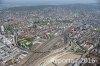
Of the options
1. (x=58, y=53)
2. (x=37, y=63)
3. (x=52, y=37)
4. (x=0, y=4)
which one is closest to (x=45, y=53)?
(x=58, y=53)

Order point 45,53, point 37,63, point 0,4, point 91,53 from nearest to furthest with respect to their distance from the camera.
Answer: point 37,63 < point 91,53 < point 45,53 < point 0,4

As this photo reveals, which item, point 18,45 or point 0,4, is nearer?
point 18,45

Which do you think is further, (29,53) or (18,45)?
(18,45)

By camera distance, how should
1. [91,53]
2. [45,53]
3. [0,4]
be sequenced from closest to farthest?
1. [91,53]
2. [45,53]
3. [0,4]

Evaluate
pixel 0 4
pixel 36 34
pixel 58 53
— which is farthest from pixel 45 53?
pixel 0 4

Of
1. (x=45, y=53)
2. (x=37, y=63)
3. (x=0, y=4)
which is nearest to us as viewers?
(x=37, y=63)

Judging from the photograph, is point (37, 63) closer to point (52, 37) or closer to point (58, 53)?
point (58, 53)

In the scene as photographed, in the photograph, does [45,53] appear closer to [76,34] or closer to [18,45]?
[18,45]

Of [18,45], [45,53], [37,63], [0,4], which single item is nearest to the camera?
[37,63]
